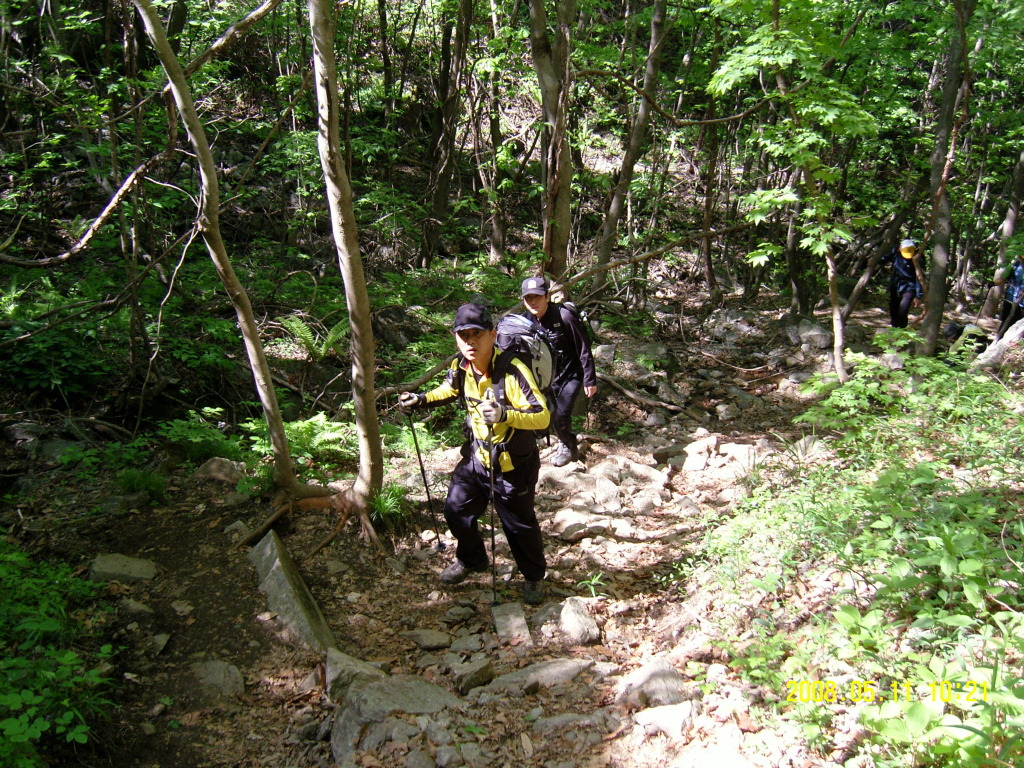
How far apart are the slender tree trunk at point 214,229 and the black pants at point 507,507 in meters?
1.49

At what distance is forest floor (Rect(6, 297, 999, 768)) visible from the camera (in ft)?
10.4

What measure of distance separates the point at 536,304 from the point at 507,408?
2.41 meters

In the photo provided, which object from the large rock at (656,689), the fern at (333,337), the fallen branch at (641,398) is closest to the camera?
the large rock at (656,689)

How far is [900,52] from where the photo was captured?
33.6ft

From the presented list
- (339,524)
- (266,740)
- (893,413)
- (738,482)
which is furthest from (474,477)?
(893,413)

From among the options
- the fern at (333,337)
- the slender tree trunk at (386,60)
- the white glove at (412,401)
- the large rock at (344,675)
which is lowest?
the large rock at (344,675)

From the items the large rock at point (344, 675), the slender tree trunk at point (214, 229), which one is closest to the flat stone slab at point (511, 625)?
the large rock at point (344, 675)

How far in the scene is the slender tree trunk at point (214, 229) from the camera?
3719mm

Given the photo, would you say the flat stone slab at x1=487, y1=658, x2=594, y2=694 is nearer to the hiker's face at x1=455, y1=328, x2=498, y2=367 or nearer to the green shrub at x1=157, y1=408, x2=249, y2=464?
the hiker's face at x1=455, y1=328, x2=498, y2=367

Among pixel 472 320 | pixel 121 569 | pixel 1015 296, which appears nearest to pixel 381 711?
pixel 121 569

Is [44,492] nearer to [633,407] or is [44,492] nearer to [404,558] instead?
[404,558]

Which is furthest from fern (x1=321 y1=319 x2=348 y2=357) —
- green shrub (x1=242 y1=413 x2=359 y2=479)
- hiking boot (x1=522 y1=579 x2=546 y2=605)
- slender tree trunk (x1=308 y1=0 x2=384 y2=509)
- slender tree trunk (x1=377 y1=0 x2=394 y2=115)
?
slender tree trunk (x1=377 y1=0 x2=394 y2=115)

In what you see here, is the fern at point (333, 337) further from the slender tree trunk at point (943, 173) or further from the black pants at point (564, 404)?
the slender tree trunk at point (943, 173)
